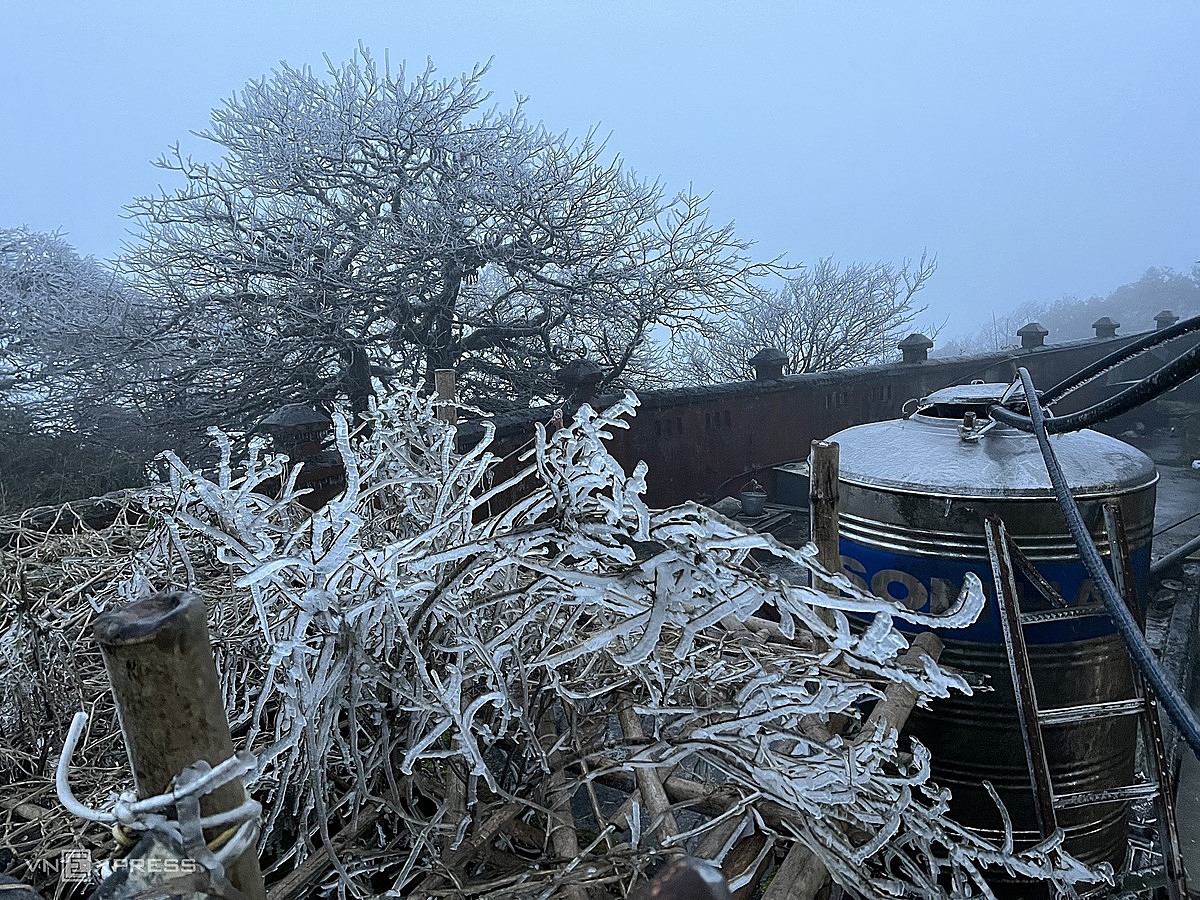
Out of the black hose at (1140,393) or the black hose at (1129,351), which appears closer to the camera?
the black hose at (1140,393)

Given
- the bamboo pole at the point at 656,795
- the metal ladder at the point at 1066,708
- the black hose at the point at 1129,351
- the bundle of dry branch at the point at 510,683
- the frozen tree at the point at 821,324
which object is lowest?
the metal ladder at the point at 1066,708

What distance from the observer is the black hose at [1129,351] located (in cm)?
202

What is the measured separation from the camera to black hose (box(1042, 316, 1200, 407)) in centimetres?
202

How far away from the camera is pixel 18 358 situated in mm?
9055

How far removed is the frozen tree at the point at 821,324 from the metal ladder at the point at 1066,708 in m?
14.2

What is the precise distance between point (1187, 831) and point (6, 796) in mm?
5371

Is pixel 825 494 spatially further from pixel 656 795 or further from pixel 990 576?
pixel 656 795

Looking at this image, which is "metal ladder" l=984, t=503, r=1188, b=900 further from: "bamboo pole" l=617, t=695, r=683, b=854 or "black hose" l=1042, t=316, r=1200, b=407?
"bamboo pole" l=617, t=695, r=683, b=854

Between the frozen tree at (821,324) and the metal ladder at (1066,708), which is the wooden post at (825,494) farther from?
the frozen tree at (821,324)

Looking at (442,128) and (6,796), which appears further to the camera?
(442,128)

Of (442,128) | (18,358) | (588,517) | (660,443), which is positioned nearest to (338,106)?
(442,128)

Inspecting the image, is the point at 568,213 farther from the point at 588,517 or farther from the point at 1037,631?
the point at 588,517

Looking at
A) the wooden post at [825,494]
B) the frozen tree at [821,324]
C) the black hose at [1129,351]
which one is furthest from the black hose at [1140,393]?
the frozen tree at [821,324]

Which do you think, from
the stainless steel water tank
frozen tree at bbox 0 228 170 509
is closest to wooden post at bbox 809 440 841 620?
the stainless steel water tank
